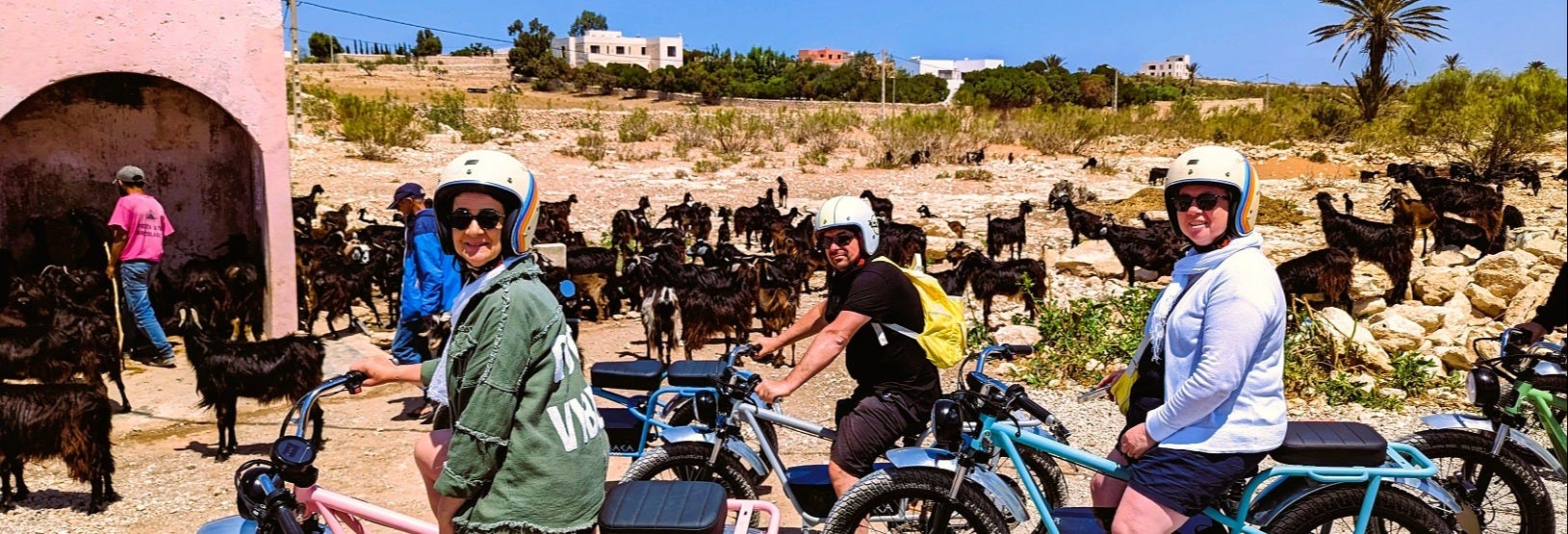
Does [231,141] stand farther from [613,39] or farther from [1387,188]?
[613,39]

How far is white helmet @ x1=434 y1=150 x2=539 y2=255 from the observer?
8.19 ft

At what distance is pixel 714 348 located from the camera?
34.0ft

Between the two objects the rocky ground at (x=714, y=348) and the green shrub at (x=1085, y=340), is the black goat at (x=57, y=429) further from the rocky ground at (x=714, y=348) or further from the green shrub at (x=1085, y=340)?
the green shrub at (x=1085, y=340)

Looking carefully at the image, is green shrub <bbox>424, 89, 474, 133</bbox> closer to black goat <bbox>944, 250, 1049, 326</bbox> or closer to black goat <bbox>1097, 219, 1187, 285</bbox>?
black goat <bbox>1097, 219, 1187, 285</bbox>

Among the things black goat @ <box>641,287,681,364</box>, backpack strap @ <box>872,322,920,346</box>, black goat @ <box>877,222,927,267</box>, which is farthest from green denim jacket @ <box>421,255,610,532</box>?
black goat @ <box>877,222,927,267</box>

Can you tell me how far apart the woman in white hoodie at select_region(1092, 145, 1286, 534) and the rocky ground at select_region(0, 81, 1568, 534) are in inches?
100

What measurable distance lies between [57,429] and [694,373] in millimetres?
3364

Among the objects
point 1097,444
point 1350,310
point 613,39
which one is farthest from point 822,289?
point 613,39

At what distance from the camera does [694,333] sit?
9.14 meters

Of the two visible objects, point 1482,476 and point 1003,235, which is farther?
point 1003,235

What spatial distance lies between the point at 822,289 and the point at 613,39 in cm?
8195

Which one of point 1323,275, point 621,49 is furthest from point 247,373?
point 621,49

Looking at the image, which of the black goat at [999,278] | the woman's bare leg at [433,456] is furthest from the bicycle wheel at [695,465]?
the black goat at [999,278]

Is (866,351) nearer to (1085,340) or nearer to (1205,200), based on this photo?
(1205,200)
